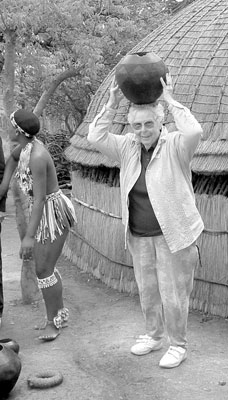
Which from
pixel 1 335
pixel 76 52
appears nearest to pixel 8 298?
pixel 1 335

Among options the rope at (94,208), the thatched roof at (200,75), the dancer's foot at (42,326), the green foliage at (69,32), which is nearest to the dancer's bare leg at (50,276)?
the dancer's foot at (42,326)

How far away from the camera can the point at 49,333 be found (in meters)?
5.27

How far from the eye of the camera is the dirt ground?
4258mm

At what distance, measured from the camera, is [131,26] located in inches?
453

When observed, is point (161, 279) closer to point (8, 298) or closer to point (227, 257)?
point (227, 257)

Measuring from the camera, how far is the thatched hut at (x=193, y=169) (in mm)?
5938

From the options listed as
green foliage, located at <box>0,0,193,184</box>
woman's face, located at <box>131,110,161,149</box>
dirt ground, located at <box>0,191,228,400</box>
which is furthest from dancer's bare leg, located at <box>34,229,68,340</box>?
green foliage, located at <box>0,0,193,184</box>

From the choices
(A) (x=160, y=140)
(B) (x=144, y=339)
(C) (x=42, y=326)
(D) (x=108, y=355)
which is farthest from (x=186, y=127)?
(C) (x=42, y=326)

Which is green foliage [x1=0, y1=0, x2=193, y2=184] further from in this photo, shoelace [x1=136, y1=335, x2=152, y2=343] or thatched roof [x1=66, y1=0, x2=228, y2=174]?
shoelace [x1=136, y1=335, x2=152, y2=343]

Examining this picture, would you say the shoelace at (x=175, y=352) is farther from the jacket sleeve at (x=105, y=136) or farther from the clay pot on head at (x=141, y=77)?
the clay pot on head at (x=141, y=77)

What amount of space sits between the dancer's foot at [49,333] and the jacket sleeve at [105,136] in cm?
173

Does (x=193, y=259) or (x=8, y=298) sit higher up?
(x=193, y=259)

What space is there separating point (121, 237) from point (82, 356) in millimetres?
2134

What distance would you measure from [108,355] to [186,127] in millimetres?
2056
